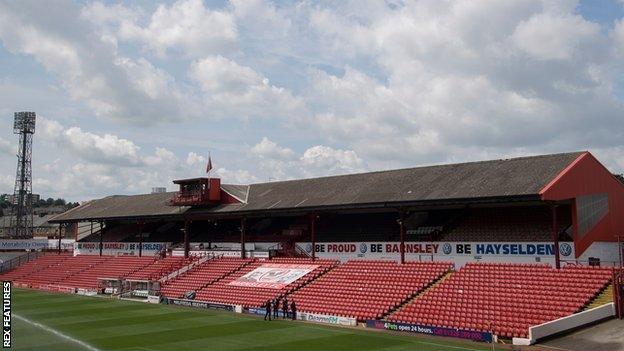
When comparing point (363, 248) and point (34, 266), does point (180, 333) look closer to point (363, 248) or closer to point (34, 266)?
point (363, 248)

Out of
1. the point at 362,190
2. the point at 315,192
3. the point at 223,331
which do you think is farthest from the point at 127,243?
the point at 223,331

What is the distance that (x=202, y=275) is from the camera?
52000mm

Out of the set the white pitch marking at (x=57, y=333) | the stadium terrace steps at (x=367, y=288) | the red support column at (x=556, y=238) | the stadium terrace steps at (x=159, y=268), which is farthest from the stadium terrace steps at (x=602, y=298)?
the stadium terrace steps at (x=159, y=268)

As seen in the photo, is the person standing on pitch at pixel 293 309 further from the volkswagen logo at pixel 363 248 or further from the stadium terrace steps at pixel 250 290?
the volkswagen logo at pixel 363 248

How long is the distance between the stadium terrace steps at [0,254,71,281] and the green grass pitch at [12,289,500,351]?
30.7m

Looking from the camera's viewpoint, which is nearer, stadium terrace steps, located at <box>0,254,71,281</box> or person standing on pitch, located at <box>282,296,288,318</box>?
person standing on pitch, located at <box>282,296,288,318</box>

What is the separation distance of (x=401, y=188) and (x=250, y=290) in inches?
551

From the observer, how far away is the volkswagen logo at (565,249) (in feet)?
118

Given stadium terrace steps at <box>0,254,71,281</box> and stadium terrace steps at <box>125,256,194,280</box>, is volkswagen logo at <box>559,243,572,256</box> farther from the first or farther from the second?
stadium terrace steps at <box>0,254,71,281</box>

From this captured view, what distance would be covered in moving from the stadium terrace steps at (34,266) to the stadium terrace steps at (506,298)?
175 feet

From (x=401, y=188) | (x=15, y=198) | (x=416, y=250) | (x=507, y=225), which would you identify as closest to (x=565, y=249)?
(x=507, y=225)

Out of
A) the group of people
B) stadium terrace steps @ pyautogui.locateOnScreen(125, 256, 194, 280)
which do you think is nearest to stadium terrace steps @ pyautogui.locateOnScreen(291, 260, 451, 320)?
the group of people

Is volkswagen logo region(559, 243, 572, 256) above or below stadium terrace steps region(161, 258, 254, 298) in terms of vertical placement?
above

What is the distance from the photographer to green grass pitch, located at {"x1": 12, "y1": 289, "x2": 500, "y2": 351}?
27891 millimetres
